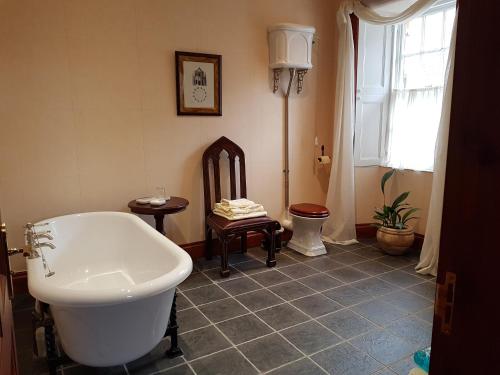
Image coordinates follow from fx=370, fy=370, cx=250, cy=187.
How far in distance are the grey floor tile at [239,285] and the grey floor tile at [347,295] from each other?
60 centimetres

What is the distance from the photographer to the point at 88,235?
300 cm

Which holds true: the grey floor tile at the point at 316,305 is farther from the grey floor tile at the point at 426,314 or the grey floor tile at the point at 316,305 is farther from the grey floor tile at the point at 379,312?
the grey floor tile at the point at 426,314

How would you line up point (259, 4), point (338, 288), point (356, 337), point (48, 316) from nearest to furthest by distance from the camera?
point (48, 316) → point (356, 337) → point (338, 288) → point (259, 4)

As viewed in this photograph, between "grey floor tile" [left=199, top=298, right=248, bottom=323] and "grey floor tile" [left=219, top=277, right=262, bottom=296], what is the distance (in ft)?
0.55

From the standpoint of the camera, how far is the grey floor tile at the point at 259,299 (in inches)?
109

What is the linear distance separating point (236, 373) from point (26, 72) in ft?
8.71

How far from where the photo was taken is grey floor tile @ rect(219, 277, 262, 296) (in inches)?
119

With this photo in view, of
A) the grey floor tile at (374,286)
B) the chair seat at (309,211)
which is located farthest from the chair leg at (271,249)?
the grey floor tile at (374,286)

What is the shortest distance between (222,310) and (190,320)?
254 mm

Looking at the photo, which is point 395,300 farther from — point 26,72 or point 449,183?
point 26,72

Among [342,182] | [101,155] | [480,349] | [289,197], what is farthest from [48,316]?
[342,182]

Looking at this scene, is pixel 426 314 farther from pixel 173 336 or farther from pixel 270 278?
pixel 173 336

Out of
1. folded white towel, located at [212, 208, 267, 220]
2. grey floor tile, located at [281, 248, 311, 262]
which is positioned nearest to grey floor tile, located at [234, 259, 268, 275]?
grey floor tile, located at [281, 248, 311, 262]

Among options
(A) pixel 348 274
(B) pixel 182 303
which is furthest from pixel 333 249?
(B) pixel 182 303
